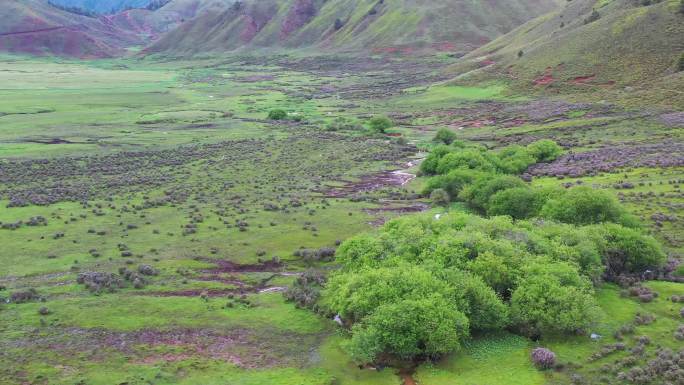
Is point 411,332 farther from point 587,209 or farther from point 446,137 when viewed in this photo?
point 446,137

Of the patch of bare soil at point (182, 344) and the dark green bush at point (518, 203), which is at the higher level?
the dark green bush at point (518, 203)

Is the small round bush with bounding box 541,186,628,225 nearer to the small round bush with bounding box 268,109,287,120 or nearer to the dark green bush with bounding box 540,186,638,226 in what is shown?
the dark green bush with bounding box 540,186,638,226

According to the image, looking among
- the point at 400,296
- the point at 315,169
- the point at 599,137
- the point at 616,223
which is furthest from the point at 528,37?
the point at 400,296

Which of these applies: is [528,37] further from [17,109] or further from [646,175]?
[17,109]

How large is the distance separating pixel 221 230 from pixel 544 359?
1481 inches

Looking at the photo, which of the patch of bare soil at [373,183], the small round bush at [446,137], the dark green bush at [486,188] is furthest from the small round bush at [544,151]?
the dark green bush at [486,188]

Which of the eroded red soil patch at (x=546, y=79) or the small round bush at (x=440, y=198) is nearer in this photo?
the small round bush at (x=440, y=198)

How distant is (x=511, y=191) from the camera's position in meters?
60.7

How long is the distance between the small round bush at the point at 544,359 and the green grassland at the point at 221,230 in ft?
2.33

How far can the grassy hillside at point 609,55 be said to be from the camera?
124m

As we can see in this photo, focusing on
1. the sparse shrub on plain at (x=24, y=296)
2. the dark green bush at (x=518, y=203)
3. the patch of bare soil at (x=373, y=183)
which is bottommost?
the patch of bare soil at (x=373, y=183)

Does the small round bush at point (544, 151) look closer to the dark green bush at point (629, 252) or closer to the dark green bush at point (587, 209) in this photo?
the dark green bush at point (587, 209)

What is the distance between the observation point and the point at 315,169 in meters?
94.4

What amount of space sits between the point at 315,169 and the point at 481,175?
32128 mm
